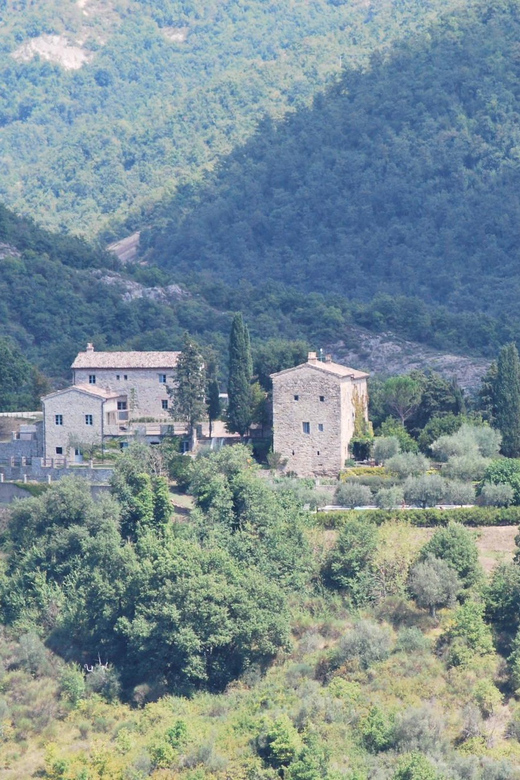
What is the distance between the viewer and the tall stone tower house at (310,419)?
59.5 metres

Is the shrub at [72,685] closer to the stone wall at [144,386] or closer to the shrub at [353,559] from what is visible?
the shrub at [353,559]

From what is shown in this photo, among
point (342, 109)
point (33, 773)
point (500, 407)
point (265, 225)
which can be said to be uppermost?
point (342, 109)

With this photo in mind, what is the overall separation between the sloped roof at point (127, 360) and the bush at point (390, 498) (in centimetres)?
1322

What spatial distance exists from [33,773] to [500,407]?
83.4 feet

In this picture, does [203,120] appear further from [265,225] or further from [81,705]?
[81,705]

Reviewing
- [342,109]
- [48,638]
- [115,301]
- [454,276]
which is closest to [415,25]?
[342,109]

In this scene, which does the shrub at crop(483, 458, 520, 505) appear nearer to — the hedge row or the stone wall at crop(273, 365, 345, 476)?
the hedge row

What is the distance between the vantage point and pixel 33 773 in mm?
45469

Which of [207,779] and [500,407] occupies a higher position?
[500,407]

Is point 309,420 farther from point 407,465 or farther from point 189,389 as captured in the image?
point 189,389

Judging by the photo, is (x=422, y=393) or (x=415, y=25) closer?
(x=422, y=393)

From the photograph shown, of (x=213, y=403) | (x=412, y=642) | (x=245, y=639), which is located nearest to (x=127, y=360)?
(x=213, y=403)

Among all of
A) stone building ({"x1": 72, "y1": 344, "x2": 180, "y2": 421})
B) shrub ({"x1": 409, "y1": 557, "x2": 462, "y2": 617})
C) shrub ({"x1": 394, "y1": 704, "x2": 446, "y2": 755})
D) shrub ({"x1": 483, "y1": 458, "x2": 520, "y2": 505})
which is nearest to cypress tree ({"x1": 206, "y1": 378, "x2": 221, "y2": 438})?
stone building ({"x1": 72, "y1": 344, "x2": 180, "y2": 421})

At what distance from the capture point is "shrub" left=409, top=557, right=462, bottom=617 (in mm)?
49375
